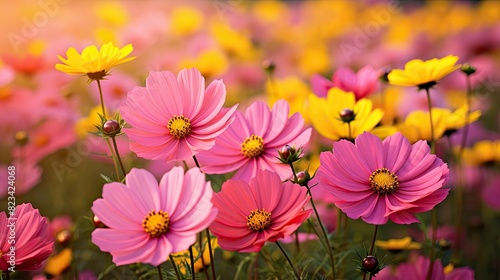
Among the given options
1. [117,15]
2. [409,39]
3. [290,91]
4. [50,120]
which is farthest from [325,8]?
[50,120]

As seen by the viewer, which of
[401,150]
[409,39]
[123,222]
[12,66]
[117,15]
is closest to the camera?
[123,222]

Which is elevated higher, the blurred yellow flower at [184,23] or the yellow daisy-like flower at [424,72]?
the blurred yellow flower at [184,23]

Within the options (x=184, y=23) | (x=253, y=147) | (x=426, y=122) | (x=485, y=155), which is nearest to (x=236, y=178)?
(x=253, y=147)

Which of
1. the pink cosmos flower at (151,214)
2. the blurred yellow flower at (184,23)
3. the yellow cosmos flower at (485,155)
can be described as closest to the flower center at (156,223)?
the pink cosmos flower at (151,214)

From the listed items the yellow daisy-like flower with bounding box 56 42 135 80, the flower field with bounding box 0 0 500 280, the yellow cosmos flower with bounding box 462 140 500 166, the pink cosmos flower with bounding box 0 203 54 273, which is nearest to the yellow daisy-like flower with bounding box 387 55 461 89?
the flower field with bounding box 0 0 500 280

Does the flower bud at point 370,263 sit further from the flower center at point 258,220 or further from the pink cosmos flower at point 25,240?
the pink cosmos flower at point 25,240

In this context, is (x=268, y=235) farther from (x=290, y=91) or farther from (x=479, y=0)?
(x=479, y=0)

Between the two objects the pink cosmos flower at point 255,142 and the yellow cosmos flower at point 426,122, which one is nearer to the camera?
the pink cosmos flower at point 255,142
